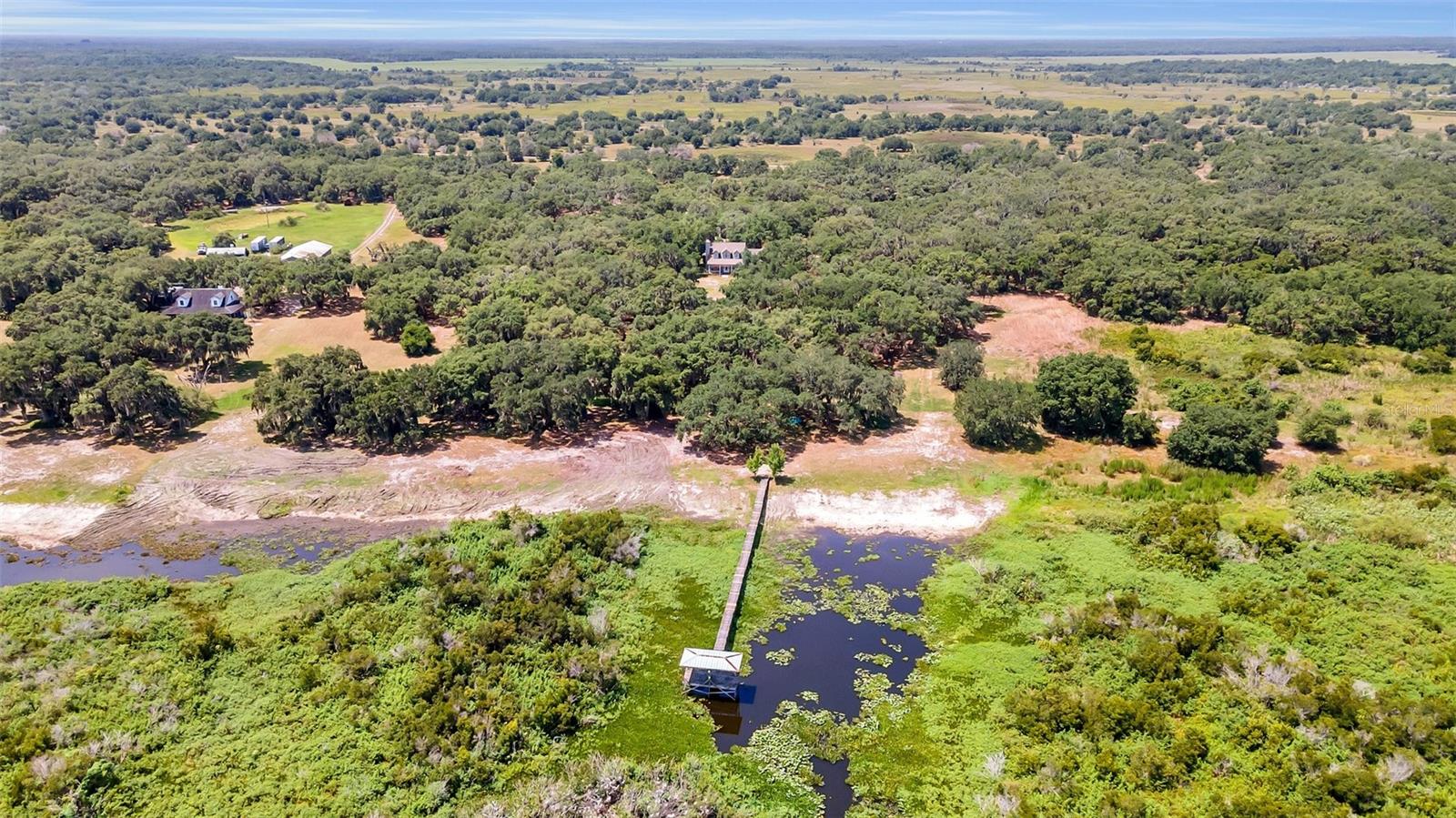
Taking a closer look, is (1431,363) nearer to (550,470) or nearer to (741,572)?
(741,572)

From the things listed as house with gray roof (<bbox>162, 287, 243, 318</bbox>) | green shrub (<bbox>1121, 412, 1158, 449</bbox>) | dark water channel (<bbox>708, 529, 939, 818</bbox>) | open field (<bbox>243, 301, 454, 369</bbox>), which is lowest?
dark water channel (<bbox>708, 529, 939, 818</bbox>)

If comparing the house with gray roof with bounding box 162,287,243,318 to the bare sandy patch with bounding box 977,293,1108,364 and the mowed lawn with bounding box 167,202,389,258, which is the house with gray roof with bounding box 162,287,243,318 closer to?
the mowed lawn with bounding box 167,202,389,258

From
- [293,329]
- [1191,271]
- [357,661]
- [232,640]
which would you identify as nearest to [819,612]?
[357,661]

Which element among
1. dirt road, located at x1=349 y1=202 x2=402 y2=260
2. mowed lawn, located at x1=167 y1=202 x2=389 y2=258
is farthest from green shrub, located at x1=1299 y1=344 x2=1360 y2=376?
mowed lawn, located at x1=167 y1=202 x2=389 y2=258

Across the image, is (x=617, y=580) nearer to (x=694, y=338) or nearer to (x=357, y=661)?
(x=357, y=661)

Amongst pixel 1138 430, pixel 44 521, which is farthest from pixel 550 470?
Answer: pixel 1138 430

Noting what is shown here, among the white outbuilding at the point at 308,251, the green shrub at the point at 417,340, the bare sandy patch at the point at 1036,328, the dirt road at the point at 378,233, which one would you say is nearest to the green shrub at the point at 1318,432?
the bare sandy patch at the point at 1036,328
